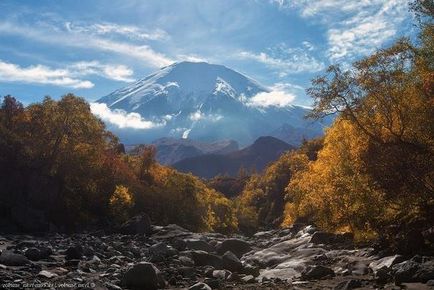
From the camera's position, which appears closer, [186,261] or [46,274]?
[46,274]

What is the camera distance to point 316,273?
2730cm

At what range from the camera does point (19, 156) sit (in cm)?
7012

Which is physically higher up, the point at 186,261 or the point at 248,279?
the point at 186,261

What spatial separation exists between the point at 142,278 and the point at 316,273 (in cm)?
1047

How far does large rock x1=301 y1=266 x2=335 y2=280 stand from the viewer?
89.3 ft

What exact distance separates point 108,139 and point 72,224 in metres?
36.3

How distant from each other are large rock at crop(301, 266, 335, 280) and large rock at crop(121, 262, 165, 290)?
892cm

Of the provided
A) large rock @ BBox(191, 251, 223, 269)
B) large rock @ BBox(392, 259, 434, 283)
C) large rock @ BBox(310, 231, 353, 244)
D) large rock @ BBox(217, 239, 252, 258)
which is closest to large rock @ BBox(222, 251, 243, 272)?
large rock @ BBox(191, 251, 223, 269)

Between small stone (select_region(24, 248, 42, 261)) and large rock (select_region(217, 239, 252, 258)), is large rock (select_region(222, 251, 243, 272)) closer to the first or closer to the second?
large rock (select_region(217, 239, 252, 258))

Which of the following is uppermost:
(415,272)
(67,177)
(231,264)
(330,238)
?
(67,177)

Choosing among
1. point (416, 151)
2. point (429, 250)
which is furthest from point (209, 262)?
point (416, 151)

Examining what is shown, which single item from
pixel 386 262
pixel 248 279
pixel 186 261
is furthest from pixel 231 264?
pixel 386 262

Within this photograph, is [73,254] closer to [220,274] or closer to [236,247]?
[220,274]

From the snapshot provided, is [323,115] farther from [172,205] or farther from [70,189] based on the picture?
[172,205]
